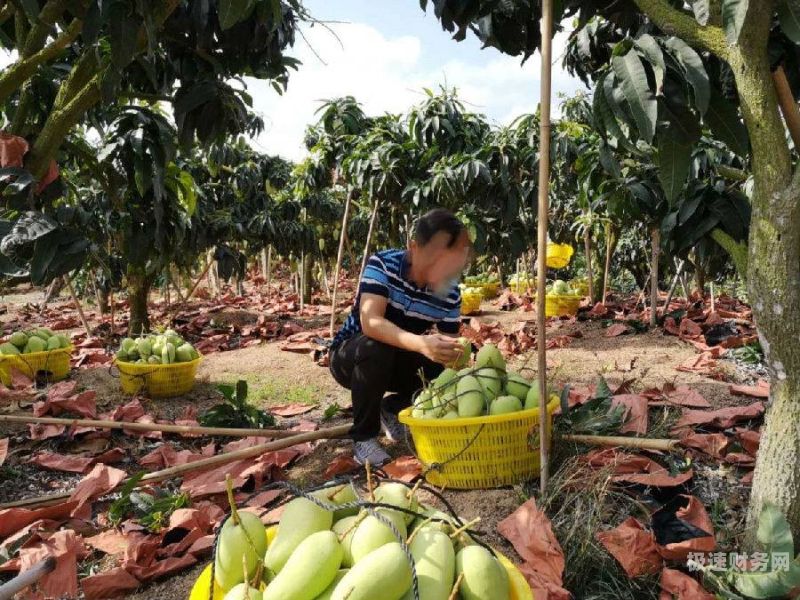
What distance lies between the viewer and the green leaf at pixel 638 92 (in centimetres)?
131

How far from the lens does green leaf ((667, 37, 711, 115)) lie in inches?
51.2

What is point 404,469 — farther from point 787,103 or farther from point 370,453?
point 787,103

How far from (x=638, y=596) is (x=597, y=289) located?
23.0 ft

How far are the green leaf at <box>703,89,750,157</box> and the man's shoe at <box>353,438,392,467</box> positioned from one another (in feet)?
5.98

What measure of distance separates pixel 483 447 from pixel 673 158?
1.16 meters

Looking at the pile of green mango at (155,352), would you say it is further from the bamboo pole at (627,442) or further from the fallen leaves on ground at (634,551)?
the fallen leaves on ground at (634,551)

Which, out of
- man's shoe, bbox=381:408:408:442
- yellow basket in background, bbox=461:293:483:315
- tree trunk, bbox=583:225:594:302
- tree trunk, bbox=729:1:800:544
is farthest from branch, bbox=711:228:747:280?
yellow basket in background, bbox=461:293:483:315

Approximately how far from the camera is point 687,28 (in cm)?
149

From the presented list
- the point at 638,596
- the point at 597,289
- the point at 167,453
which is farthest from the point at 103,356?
the point at 597,289

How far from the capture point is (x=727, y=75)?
1686mm

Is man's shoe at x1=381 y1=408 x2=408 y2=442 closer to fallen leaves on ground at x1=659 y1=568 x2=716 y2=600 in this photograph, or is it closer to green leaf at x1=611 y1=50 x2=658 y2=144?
fallen leaves on ground at x1=659 y1=568 x2=716 y2=600

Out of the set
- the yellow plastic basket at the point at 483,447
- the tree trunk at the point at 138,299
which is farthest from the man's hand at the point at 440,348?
the tree trunk at the point at 138,299

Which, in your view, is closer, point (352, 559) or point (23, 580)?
point (23, 580)

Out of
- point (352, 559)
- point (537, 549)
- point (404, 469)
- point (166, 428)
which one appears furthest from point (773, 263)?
point (166, 428)
